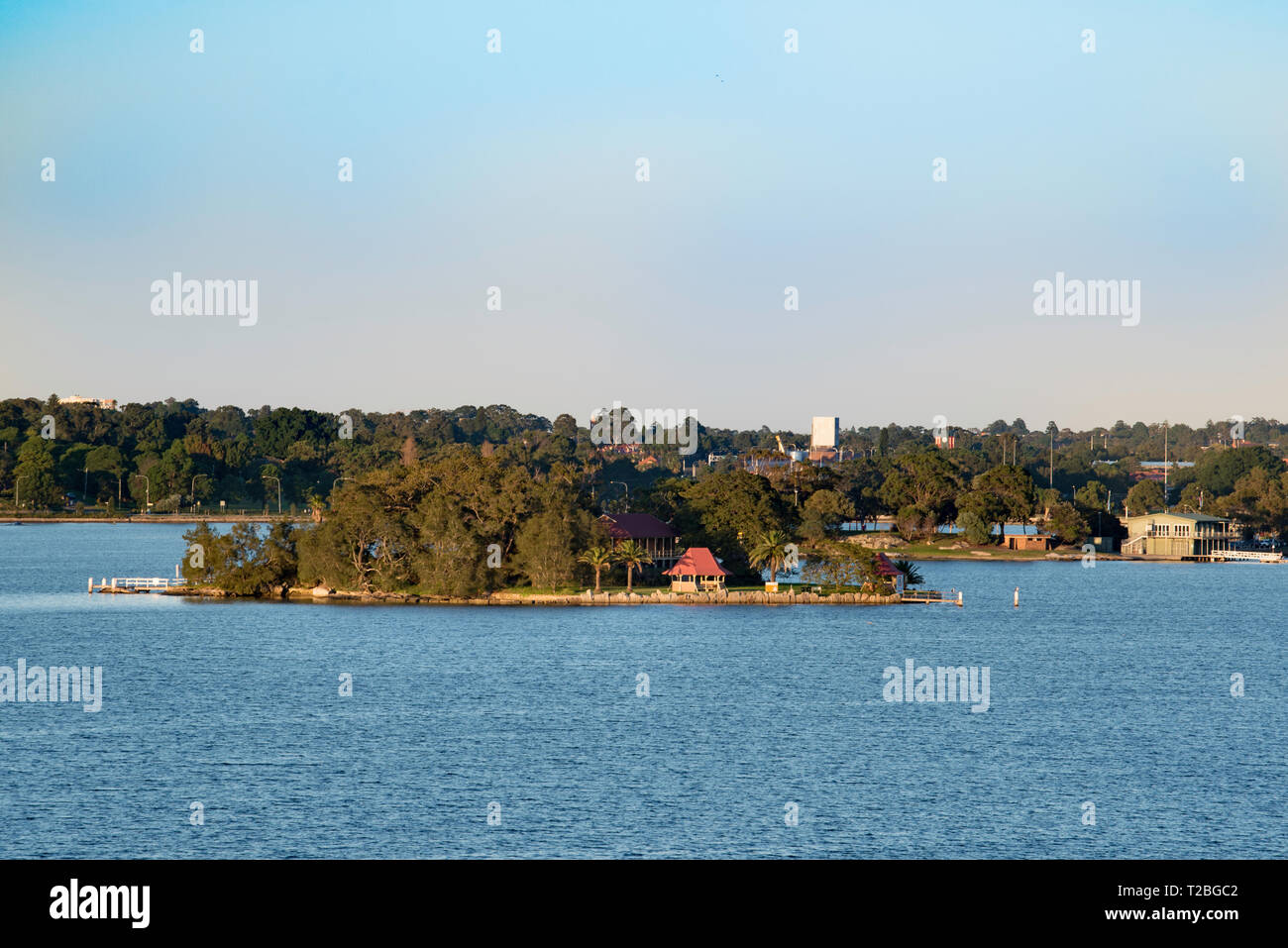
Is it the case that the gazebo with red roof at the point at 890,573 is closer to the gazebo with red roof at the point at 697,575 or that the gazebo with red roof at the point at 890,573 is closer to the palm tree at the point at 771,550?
the palm tree at the point at 771,550

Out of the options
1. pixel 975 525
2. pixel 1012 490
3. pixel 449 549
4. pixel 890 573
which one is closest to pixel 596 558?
pixel 449 549

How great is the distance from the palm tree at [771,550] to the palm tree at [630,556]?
9841 millimetres

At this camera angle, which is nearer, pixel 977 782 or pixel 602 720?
pixel 977 782

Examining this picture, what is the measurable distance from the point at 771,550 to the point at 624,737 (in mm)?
57836

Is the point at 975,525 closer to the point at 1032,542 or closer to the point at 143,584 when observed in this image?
the point at 1032,542

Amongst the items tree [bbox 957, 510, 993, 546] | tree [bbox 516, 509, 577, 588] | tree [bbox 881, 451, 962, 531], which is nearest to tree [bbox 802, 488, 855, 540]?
tree [bbox 881, 451, 962, 531]

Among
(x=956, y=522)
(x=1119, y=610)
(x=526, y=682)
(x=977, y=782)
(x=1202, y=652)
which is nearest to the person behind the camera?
(x=977, y=782)

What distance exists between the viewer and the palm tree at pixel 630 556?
10825 centimetres

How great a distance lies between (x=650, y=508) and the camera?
128m
